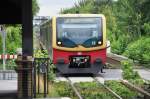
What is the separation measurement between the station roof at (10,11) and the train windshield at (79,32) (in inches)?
347

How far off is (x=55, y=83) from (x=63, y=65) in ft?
11.7

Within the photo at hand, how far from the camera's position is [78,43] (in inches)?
1085

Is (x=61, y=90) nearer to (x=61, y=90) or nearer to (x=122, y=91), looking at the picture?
(x=61, y=90)

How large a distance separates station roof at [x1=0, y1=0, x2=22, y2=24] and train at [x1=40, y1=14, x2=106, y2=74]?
8.51 meters

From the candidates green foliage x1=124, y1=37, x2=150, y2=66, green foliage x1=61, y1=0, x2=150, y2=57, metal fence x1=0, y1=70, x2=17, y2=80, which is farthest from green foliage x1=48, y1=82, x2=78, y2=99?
green foliage x1=61, y1=0, x2=150, y2=57

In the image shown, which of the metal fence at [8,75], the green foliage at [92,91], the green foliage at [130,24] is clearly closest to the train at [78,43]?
the metal fence at [8,75]

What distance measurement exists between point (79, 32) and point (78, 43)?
54cm

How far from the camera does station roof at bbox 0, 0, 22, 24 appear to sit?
1728 cm

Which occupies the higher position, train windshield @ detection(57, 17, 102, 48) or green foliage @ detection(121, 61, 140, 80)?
train windshield @ detection(57, 17, 102, 48)

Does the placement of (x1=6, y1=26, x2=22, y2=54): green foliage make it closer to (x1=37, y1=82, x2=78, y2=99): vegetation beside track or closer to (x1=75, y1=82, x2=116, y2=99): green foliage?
(x1=37, y1=82, x2=78, y2=99): vegetation beside track

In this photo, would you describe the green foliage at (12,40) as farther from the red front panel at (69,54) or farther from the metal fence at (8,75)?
the red front panel at (69,54)

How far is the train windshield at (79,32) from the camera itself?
1078 inches

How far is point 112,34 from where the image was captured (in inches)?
2431

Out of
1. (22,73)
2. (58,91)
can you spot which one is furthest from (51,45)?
(22,73)
